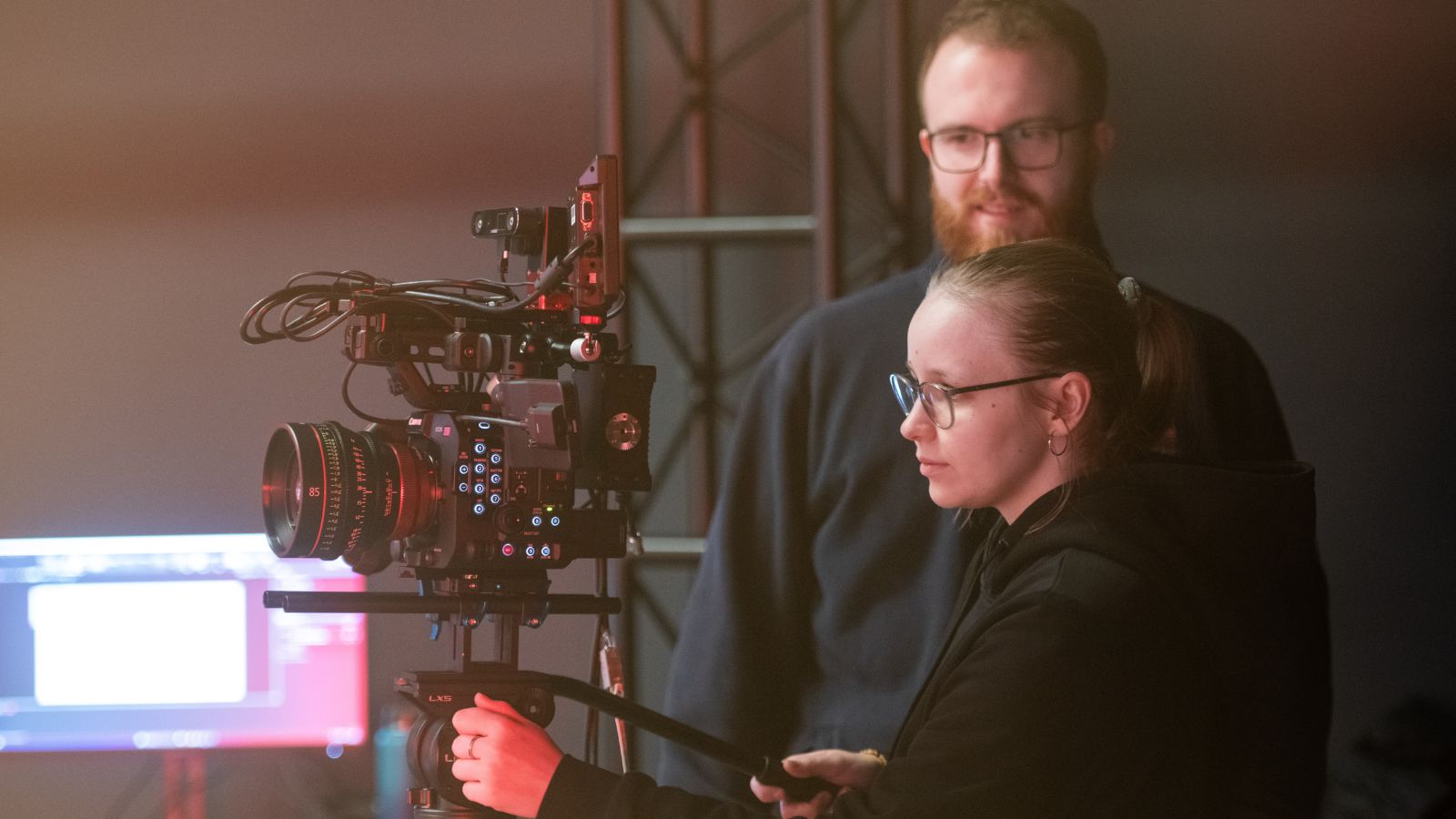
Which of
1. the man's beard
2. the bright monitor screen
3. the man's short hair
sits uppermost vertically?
the man's short hair

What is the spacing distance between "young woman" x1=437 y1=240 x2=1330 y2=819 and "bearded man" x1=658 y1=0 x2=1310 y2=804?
39 cm

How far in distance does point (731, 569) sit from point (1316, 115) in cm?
183

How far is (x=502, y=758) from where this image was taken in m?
1.17

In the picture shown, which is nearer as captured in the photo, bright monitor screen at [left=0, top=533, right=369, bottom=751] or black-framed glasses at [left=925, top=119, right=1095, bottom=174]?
black-framed glasses at [left=925, top=119, right=1095, bottom=174]

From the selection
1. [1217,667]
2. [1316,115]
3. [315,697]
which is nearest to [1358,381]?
[1316,115]

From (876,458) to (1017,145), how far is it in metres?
0.45

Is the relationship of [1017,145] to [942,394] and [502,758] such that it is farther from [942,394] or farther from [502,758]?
[502,758]

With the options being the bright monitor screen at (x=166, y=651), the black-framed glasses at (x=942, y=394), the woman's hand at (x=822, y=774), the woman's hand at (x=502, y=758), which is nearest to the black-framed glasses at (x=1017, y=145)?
the black-framed glasses at (x=942, y=394)

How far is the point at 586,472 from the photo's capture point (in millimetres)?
1243

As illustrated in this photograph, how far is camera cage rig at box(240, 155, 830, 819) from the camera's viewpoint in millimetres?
1221

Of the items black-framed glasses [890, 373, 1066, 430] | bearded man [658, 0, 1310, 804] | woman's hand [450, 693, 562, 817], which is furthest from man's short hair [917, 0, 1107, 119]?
woman's hand [450, 693, 562, 817]

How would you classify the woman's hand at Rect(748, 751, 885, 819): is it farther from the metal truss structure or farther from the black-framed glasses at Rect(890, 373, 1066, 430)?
the metal truss structure

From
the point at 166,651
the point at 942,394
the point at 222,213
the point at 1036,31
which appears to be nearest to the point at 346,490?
the point at 942,394

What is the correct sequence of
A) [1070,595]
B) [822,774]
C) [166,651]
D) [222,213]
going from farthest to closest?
[222,213], [166,651], [822,774], [1070,595]
